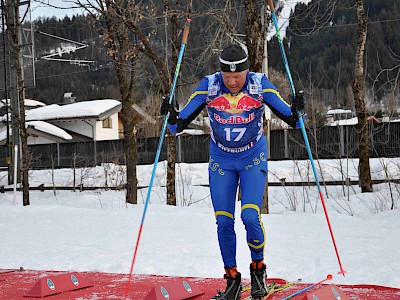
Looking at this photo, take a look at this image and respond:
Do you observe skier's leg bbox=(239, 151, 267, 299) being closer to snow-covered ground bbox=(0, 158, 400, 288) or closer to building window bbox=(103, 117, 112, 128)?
snow-covered ground bbox=(0, 158, 400, 288)

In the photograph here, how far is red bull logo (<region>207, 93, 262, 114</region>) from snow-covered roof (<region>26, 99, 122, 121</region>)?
31.7m

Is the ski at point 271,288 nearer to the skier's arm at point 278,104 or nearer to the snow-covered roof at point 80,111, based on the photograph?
the skier's arm at point 278,104

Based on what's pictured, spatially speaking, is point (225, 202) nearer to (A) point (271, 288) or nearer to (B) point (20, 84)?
(A) point (271, 288)

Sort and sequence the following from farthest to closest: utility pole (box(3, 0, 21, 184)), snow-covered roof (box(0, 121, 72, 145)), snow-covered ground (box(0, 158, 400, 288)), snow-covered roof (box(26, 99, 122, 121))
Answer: snow-covered roof (box(26, 99, 122, 121)), snow-covered roof (box(0, 121, 72, 145)), utility pole (box(3, 0, 21, 184)), snow-covered ground (box(0, 158, 400, 288))

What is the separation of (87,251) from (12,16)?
10695 mm

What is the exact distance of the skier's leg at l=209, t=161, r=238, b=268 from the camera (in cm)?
412

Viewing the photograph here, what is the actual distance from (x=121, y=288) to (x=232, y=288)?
1.14 m

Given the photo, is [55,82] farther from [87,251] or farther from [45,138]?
[87,251]

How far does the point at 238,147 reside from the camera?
4.12m

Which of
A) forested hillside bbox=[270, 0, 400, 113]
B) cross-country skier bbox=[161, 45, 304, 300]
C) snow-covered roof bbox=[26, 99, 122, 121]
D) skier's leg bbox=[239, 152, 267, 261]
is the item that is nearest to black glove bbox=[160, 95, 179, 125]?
cross-country skier bbox=[161, 45, 304, 300]

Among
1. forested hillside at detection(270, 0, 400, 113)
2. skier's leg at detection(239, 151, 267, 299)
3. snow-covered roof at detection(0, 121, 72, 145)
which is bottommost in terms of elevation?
skier's leg at detection(239, 151, 267, 299)

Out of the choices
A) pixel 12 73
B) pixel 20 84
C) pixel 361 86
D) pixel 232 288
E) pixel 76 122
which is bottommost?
pixel 232 288

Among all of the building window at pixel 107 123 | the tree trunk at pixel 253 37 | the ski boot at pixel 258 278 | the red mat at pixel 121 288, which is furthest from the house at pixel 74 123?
the ski boot at pixel 258 278

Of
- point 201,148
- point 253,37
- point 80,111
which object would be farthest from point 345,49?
point 253,37
